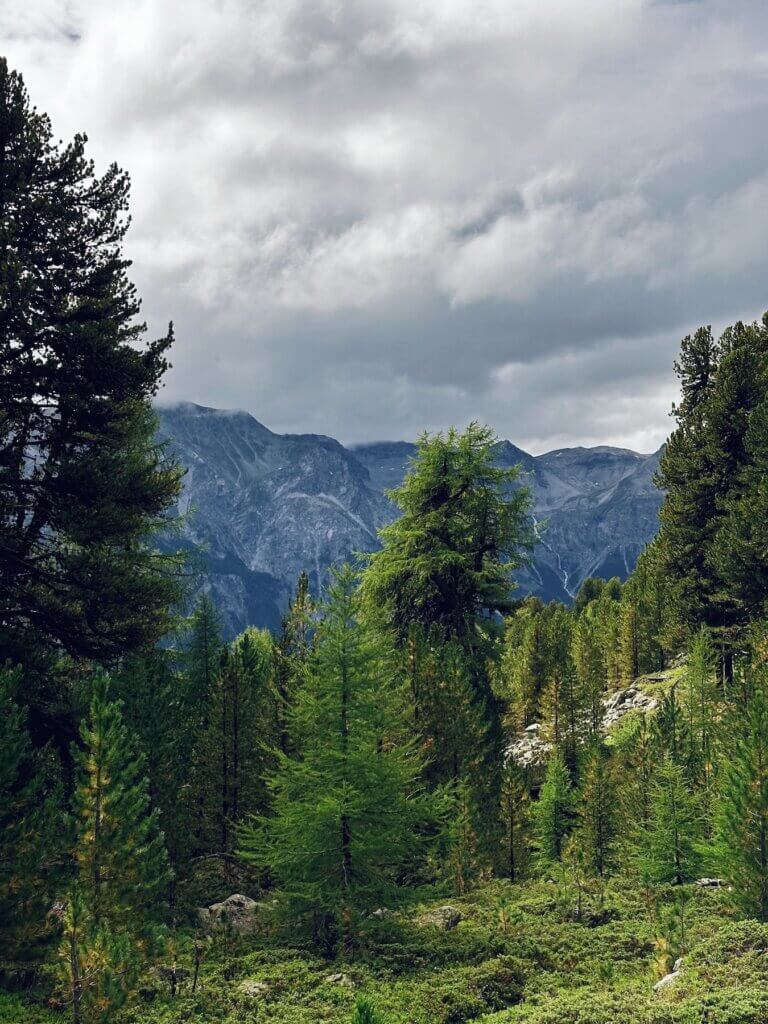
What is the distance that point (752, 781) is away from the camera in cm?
1569

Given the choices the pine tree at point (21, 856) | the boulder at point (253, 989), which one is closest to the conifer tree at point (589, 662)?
the boulder at point (253, 989)

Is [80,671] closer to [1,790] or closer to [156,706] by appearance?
[156,706]

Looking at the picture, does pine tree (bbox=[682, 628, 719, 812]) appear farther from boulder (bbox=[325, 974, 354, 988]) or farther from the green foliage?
boulder (bbox=[325, 974, 354, 988])

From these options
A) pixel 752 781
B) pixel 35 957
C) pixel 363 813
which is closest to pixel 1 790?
pixel 35 957

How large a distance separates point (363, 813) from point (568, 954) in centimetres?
501

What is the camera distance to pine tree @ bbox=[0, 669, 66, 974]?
10.9m

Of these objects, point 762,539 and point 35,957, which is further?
point 762,539

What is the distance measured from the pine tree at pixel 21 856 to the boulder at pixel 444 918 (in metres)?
8.44

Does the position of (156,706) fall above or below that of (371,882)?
above

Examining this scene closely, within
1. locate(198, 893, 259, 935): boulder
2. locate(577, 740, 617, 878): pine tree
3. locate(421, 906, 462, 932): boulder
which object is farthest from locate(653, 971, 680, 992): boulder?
locate(577, 740, 617, 878): pine tree

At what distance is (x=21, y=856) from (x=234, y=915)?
23.0 feet

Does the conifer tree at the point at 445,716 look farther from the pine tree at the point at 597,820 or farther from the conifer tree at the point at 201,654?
the conifer tree at the point at 201,654

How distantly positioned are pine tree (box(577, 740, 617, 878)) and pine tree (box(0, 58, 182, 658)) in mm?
16528

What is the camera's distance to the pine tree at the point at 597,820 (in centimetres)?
2384
